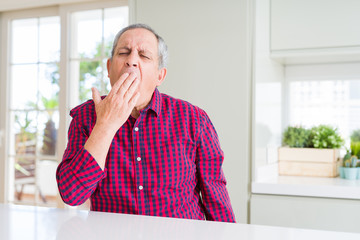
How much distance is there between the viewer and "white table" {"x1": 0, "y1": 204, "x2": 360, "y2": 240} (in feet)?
2.90

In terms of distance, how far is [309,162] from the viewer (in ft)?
8.48

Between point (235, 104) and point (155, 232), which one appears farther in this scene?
point (235, 104)

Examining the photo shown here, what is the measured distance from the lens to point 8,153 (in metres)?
3.43

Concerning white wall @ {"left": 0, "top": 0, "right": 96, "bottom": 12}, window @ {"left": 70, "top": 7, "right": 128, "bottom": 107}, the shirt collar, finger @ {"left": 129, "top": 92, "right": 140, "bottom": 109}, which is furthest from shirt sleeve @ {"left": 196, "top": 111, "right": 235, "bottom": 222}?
white wall @ {"left": 0, "top": 0, "right": 96, "bottom": 12}

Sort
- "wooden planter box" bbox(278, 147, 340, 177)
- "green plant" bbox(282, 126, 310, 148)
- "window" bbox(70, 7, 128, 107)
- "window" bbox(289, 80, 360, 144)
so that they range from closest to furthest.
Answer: "wooden planter box" bbox(278, 147, 340, 177)
"green plant" bbox(282, 126, 310, 148)
"window" bbox(289, 80, 360, 144)
"window" bbox(70, 7, 128, 107)

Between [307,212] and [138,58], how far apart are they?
54.6 inches

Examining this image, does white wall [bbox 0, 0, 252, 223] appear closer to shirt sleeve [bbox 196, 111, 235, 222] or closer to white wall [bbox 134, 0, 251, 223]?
white wall [bbox 134, 0, 251, 223]

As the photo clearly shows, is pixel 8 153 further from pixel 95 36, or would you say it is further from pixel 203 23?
pixel 203 23

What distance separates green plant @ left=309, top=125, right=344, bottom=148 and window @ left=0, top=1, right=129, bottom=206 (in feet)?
5.03

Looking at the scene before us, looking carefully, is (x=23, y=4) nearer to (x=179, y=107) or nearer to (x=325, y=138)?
(x=179, y=107)

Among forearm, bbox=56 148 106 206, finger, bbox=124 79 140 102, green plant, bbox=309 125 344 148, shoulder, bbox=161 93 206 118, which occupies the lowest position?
forearm, bbox=56 148 106 206

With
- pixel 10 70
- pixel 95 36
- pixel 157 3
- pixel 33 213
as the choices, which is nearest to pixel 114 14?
pixel 95 36

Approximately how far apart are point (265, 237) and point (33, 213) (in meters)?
0.63

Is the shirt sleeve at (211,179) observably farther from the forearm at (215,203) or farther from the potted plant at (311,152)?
the potted plant at (311,152)
